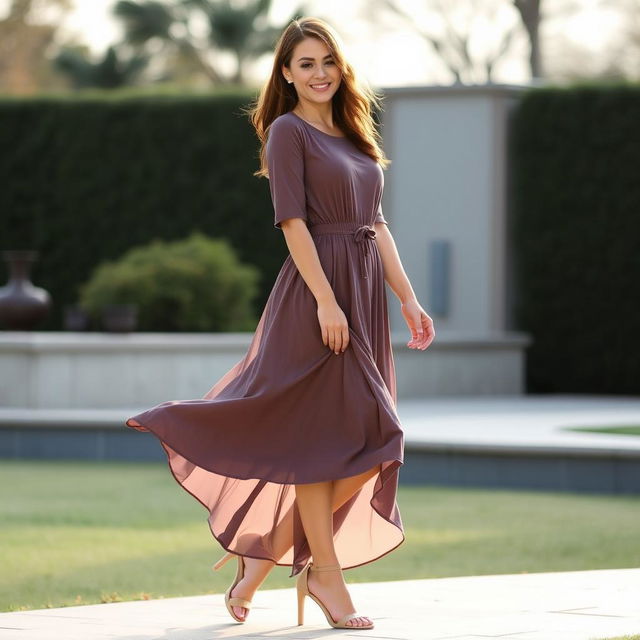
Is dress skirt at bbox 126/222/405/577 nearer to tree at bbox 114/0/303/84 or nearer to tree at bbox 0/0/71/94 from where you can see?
tree at bbox 114/0/303/84

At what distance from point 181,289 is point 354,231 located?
A: 31.6ft

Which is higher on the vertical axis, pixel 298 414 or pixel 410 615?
pixel 298 414

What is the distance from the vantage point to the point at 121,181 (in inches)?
659

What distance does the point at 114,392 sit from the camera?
41.5 feet

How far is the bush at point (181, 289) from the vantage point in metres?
14.2

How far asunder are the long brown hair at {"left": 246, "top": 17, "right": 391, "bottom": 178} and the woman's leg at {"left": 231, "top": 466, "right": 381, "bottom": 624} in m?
0.92

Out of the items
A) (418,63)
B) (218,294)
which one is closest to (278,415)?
(218,294)

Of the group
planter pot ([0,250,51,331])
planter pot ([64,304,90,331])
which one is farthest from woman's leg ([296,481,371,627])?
planter pot ([64,304,90,331])

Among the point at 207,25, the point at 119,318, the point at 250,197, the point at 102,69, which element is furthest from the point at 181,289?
the point at 207,25

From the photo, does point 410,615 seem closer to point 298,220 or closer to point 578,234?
point 298,220

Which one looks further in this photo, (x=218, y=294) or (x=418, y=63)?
(x=418, y=63)

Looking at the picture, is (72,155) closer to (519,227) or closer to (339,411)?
(519,227)

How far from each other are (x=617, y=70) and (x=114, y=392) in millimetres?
22407

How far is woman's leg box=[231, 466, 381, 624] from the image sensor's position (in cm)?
460
